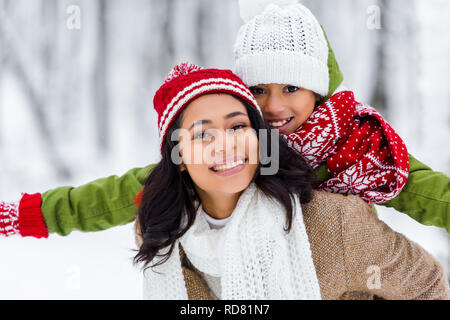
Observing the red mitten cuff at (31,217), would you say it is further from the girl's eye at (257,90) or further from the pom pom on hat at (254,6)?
the pom pom on hat at (254,6)

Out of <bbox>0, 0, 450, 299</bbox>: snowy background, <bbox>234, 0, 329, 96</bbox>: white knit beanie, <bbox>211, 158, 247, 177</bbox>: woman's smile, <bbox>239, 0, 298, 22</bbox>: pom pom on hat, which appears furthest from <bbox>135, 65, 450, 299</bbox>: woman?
<bbox>0, 0, 450, 299</bbox>: snowy background

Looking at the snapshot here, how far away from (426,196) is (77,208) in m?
0.93

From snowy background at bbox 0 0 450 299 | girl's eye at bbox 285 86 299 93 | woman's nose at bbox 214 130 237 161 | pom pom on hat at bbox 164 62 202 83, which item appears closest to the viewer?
woman's nose at bbox 214 130 237 161

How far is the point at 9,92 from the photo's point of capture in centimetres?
211

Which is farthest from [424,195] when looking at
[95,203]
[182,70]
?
[95,203]

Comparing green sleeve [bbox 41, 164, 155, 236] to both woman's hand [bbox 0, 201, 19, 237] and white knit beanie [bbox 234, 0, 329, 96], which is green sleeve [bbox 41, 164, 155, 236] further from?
white knit beanie [bbox 234, 0, 329, 96]

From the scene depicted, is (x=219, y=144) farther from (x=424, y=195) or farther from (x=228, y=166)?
(x=424, y=195)

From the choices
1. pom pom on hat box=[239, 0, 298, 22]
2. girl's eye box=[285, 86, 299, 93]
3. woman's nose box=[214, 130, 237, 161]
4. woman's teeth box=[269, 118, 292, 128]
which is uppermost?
pom pom on hat box=[239, 0, 298, 22]

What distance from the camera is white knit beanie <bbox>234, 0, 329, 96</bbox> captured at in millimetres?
1167

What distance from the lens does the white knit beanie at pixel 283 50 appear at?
1167 mm

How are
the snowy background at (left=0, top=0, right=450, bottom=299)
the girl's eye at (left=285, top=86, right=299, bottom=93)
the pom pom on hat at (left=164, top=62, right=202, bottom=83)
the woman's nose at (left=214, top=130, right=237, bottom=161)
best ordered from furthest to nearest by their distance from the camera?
the snowy background at (left=0, top=0, right=450, bottom=299) → the girl's eye at (left=285, top=86, right=299, bottom=93) → the pom pom on hat at (left=164, top=62, right=202, bottom=83) → the woman's nose at (left=214, top=130, right=237, bottom=161)

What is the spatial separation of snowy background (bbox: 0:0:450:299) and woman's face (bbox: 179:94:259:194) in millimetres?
975
